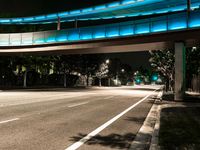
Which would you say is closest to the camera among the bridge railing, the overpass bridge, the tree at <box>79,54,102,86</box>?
the overpass bridge

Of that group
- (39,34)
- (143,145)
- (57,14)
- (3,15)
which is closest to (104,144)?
(143,145)

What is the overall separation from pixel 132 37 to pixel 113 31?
388 centimetres

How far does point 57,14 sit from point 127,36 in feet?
82.5

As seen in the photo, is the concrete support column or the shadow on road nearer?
the shadow on road

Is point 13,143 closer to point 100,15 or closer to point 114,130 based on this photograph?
point 114,130

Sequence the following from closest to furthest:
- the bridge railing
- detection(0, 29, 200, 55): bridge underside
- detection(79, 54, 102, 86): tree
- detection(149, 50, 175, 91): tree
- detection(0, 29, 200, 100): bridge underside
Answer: detection(0, 29, 200, 100): bridge underside → detection(0, 29, 200, 55): bridge underside → the bridge railing → detection(149, 50, 175, 91): tree → detection(79, 54, 102, 86): tree

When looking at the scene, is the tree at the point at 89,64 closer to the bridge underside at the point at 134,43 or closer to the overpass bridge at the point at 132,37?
the overpass bridge at the point at 132,37

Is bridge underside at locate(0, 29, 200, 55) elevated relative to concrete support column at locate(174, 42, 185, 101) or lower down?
elevated

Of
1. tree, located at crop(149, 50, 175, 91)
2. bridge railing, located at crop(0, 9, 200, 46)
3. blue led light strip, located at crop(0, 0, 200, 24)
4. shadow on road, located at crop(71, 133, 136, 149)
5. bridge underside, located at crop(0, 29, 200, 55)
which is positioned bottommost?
shadow on road, located at crop(71, 133, 136, 149)

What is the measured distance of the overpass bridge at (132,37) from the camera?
88.7 feet

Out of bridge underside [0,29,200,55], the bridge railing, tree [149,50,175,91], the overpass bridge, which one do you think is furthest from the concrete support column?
tree [149,50,175,91]

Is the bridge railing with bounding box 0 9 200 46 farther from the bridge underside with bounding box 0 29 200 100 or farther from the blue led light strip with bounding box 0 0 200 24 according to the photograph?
the blue led light strip with bounding box 0 0 200 24

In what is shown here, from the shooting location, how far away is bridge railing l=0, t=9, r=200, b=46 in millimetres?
28141

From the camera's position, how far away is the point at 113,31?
34.9m
